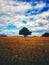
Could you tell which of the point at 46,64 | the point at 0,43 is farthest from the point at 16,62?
the point at 0,43

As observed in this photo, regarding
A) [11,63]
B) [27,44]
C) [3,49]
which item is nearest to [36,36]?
[27,44]

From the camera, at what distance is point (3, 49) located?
302 inches

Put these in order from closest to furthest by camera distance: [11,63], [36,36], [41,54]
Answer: [11,63] < [41,54] < [36,36]

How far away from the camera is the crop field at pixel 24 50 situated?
22.4ft

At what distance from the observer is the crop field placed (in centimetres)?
684

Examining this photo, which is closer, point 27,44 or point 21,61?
point 21,61

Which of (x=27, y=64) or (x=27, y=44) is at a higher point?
(x=27, y=44)

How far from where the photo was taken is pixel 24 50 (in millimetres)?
7465

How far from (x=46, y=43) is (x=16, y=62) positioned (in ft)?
5.22

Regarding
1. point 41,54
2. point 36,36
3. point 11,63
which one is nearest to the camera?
point 11,63

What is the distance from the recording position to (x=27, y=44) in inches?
316

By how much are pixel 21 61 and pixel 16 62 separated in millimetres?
157

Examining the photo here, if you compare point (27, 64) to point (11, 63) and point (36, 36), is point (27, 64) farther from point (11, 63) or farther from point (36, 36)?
point (36, 36)

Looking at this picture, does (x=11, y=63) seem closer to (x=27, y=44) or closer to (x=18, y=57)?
(x=18, y=57)
